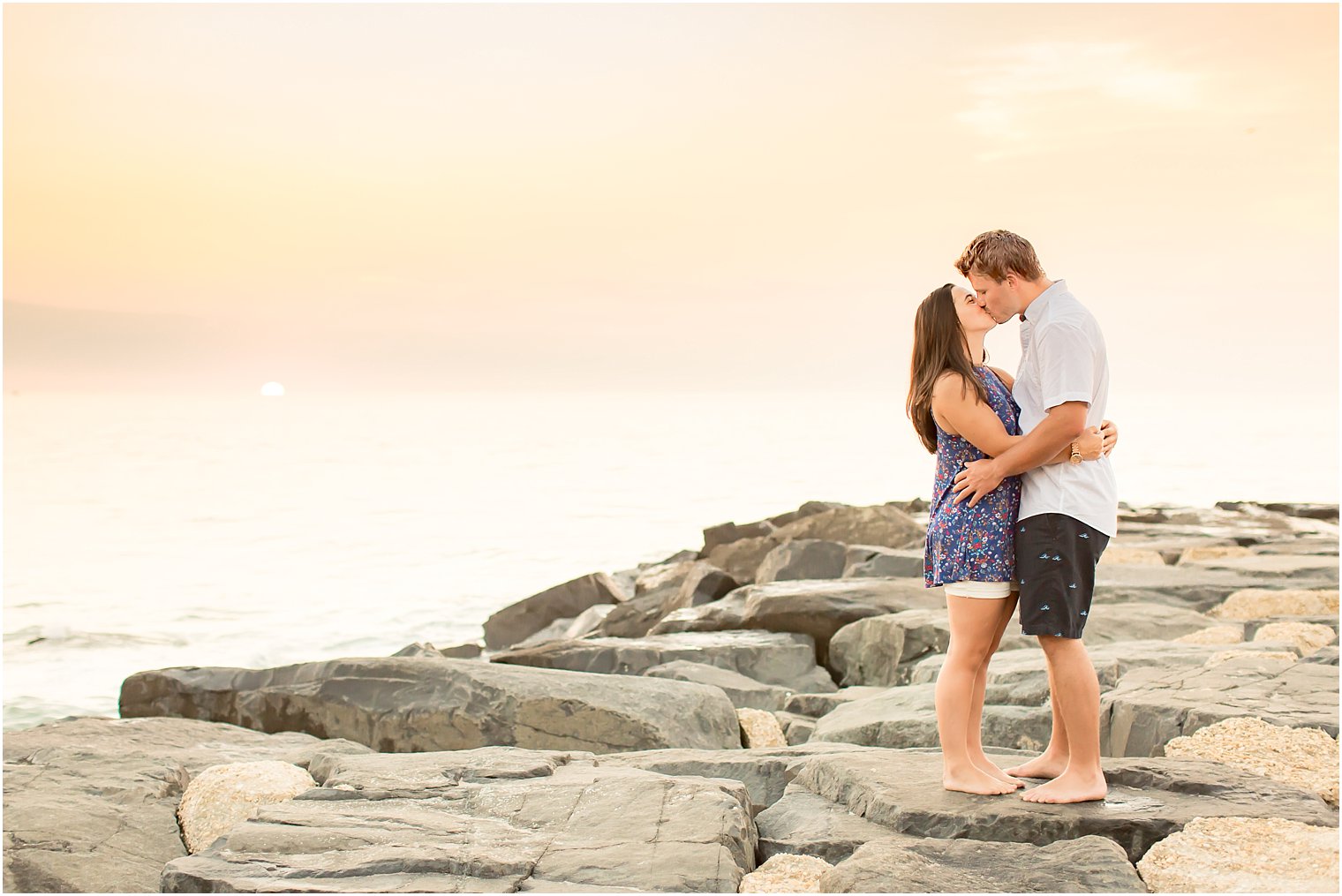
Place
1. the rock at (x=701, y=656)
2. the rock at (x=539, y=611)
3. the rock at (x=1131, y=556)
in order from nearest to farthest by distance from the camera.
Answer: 1. the rock at (x=701, y=656)
2. the rock at (x=1131, y=556)
3. the rock at (x=539, y=611)

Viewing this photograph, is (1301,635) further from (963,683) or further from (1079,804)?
(963,683)

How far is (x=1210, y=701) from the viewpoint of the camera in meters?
5.34

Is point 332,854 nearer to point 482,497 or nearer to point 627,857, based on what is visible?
point 627,857

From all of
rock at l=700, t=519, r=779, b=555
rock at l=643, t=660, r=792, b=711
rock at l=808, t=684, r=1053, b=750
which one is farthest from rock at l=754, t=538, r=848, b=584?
rock at l=808, t=684, r=1053, b=750

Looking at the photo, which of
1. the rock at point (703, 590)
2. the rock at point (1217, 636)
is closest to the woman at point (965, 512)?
the rock at point (1217, 636)

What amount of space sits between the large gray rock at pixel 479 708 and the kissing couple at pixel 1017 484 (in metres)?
2.17

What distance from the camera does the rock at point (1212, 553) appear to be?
13164 mm

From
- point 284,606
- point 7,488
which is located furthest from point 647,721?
point 7,488

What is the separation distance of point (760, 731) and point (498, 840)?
113 inches

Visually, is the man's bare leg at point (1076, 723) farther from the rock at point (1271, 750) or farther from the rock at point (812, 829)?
the rock at point (1271, 750)

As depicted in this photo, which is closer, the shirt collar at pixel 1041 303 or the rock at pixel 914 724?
the shirt collar at pixel 1041 303

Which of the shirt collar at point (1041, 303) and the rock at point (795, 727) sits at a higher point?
the shirt collar at point (1041, 303)

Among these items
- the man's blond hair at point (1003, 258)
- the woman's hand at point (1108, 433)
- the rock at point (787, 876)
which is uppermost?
the man's blond hair at point (1003, 258)

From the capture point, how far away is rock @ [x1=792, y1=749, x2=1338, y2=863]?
3.92 meters
